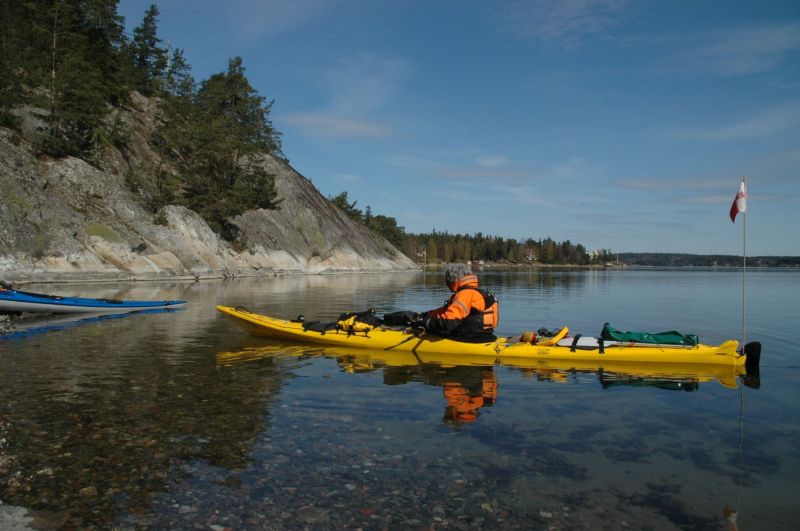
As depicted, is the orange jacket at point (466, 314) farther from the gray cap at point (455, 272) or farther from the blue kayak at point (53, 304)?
the blue kayak at point (53, 304)

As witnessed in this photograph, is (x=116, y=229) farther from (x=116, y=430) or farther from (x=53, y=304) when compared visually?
(x=116, y=430)

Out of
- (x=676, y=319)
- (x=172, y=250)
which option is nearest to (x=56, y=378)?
(x=676, y=319)

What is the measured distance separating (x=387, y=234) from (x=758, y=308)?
99.6m

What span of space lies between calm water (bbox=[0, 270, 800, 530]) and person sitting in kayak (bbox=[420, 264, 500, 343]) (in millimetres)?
927

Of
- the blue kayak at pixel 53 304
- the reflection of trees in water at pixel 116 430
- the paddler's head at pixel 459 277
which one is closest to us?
the reflection of trees in water at pixel 116 430

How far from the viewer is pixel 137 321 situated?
17859mm

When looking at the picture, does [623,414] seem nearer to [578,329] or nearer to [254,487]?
[254,487]

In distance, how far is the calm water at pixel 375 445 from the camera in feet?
16.0

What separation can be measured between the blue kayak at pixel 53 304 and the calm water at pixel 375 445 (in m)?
4.95

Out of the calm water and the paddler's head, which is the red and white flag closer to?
the calm water

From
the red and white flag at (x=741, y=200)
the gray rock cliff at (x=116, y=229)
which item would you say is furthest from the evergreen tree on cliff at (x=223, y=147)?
the red and white flag at (x=741, y=200)

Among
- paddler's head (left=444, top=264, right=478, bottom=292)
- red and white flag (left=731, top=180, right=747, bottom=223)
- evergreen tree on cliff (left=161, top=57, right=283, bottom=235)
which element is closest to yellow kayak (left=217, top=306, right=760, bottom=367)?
paddler's head (left=444, top=264, right=478, bottom=292)

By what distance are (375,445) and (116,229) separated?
127 ft

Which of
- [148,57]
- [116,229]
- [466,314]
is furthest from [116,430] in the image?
[148,57]
